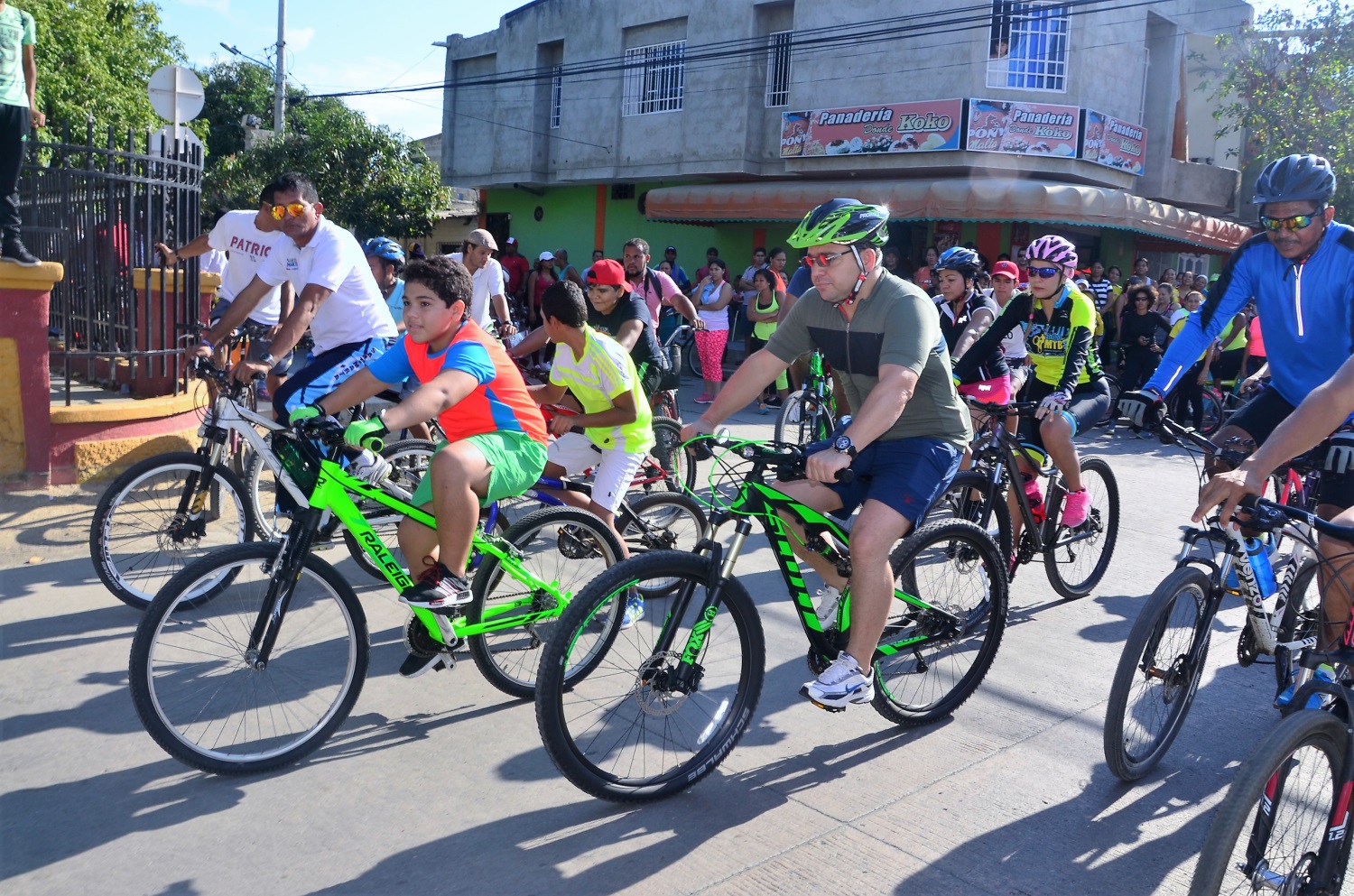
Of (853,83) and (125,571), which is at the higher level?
(853,83)

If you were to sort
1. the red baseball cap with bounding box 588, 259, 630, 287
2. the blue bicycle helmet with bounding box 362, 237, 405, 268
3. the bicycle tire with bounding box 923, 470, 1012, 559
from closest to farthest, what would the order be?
the bicycle tire with bounding box 923, 470, 1012, 559 → the red baseball cap with bounding box 588, 259, 630, 287 → the blue bicycle helmet with bounding box 362, 237, 405, 268

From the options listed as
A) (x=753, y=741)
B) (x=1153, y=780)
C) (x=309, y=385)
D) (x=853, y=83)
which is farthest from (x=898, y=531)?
(x=853, y=83)

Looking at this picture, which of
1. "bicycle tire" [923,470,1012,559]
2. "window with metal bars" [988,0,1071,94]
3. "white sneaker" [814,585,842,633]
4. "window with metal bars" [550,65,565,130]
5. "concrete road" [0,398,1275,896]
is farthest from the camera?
"window with metal bars" [550,65,565,130]

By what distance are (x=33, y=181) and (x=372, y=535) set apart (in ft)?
19.1

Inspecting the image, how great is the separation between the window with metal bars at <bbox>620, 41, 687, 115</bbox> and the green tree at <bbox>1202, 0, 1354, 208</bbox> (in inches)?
450

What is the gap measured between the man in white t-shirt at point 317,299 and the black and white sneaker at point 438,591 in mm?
1948

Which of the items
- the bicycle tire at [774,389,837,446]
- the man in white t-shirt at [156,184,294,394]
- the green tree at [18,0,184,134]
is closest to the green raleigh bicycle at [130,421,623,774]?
the man in white t-shirt at [156,184,294,394]

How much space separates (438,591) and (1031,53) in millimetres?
19689

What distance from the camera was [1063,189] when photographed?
A: 62.5 feet

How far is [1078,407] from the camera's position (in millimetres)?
6371

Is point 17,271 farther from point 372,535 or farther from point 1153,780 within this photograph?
point 1153,780

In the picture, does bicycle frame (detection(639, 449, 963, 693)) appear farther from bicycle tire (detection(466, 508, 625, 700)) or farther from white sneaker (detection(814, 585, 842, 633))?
bicycle tire (detection(466, 508, 625, 700))

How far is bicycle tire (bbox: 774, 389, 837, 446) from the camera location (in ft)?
33.2

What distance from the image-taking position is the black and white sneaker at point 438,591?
4.09 m
